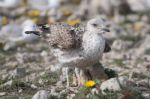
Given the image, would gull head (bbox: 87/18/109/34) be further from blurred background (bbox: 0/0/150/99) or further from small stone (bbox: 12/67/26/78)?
small stone (bbox: 12/67/26/78)

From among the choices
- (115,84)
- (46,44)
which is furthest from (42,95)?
(46,44)

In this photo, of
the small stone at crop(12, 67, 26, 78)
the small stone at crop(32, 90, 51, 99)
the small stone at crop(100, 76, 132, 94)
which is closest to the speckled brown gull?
→ the small stone at crop(100, 76, 132, 94)

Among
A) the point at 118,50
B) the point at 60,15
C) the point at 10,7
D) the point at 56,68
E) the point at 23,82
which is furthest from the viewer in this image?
the point at 10,7

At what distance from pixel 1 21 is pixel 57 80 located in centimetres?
563

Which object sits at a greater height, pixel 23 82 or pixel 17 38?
pixel 17 38

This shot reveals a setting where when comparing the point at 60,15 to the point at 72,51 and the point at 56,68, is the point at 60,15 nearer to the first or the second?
the point at 56,68

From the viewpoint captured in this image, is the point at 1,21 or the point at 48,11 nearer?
the point at 1,21

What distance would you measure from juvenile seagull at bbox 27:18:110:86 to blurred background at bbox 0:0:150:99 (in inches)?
22.8

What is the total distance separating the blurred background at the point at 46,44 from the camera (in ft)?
31.7

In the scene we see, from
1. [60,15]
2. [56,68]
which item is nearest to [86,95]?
[56,68]

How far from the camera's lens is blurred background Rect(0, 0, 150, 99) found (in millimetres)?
9664

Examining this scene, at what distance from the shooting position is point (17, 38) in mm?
13719

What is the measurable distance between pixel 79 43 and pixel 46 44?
18.8 ft

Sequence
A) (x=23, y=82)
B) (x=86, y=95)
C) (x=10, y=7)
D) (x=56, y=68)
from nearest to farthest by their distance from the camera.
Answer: (x=86, y=95) → (x=23, y=82) → (x=56, y=68) → (x=10, y=7)
